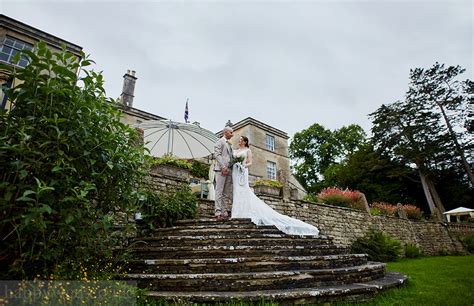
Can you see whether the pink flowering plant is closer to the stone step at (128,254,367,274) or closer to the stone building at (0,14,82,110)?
the stone step at (128,254,367,274)

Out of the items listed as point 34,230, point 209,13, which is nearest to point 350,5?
point 209,13

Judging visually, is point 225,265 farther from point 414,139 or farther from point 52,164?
point 414,139

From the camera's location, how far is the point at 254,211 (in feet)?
20.2

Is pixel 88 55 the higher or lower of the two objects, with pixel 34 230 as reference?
higher

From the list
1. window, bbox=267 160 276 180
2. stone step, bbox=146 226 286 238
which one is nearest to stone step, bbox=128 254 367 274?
stone step, bbox=146 226 286 238

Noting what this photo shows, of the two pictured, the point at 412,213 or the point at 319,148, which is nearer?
the point at 412,213

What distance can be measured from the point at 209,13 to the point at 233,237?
673cm

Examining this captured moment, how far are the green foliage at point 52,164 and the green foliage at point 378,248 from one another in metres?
10.3

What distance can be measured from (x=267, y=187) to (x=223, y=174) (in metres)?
3.53

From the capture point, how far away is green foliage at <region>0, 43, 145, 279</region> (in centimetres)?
252

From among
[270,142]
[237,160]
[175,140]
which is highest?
[270,142]

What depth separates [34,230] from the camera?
2.53 m

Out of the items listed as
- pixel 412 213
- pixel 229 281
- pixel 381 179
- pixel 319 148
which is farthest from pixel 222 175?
pixel 319 148

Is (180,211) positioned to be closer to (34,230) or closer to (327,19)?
(34,230)
